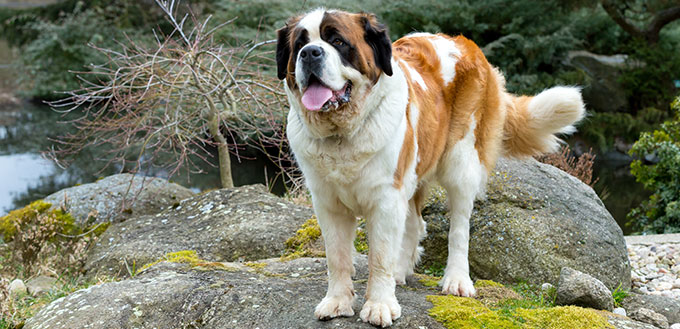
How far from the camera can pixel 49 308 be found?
3.45 metres

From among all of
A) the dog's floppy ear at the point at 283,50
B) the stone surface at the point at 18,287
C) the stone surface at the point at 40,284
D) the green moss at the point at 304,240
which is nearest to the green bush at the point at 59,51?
the stone surface at the point at 40,284

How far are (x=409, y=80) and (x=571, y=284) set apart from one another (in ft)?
5.27

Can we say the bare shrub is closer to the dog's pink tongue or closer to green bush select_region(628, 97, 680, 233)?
the dog's pink tongue

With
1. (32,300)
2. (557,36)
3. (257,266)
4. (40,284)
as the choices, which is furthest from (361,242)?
(557,36)

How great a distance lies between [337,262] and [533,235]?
6.58ft

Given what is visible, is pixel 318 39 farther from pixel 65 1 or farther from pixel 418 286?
pixel 65 1

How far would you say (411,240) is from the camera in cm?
402

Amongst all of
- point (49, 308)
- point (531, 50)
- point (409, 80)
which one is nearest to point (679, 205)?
point (409, 80)

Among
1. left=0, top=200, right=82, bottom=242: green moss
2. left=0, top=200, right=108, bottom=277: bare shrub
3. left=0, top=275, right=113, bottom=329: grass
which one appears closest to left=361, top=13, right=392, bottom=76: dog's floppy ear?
left=0, top=275, right=113, bottom=329: grass

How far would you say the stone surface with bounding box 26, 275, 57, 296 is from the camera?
207 inches

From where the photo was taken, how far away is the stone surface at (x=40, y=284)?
525cm

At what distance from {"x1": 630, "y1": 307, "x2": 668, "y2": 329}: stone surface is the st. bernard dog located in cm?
115

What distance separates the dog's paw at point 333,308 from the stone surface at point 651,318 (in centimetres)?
201

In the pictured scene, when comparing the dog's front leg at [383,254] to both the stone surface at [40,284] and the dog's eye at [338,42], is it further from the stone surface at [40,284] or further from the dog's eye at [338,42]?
the stone surface at [40,284]
